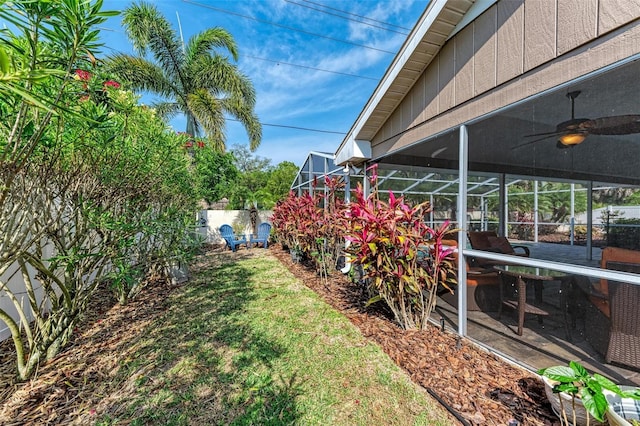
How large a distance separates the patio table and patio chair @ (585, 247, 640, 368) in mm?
214

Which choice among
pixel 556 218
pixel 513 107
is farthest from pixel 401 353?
pixel 556 218

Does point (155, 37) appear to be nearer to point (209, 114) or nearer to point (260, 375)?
point (209, 114)

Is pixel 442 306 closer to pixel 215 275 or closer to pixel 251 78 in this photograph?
pixel 215 275

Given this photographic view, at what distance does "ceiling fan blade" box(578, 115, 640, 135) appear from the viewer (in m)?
2.06

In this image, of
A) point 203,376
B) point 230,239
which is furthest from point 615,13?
point 230,239

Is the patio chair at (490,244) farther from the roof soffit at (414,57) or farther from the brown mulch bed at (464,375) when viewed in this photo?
the roof soffit at (414,57)

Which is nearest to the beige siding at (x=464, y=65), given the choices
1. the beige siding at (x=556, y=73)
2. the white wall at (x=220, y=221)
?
the beige siding at (x=556, y=73)

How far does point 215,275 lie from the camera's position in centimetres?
621

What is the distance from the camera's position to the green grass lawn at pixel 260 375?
1.99 metres

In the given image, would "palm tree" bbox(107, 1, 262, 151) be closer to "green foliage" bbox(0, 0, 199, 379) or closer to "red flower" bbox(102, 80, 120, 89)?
"green foliage" bbox(0, 0, 199, 379)

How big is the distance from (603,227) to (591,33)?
2448 mm

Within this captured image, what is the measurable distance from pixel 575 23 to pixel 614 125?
35.5 inches

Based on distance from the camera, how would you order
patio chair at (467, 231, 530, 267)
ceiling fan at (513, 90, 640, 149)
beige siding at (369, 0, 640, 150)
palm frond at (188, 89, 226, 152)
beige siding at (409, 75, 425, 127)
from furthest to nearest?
palm frond at (188, 89, 226, 152), beige siding at (409, 75, 425, 127), patio chair at (467, 231, 530, 267), ceiling fan at (513, 90, 640, 149), beige siding at (369, 0, 640, 150)

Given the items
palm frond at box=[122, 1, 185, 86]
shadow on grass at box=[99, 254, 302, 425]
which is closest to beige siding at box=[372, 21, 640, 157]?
shadow on grass at box=[99, 254, 302, 425]
